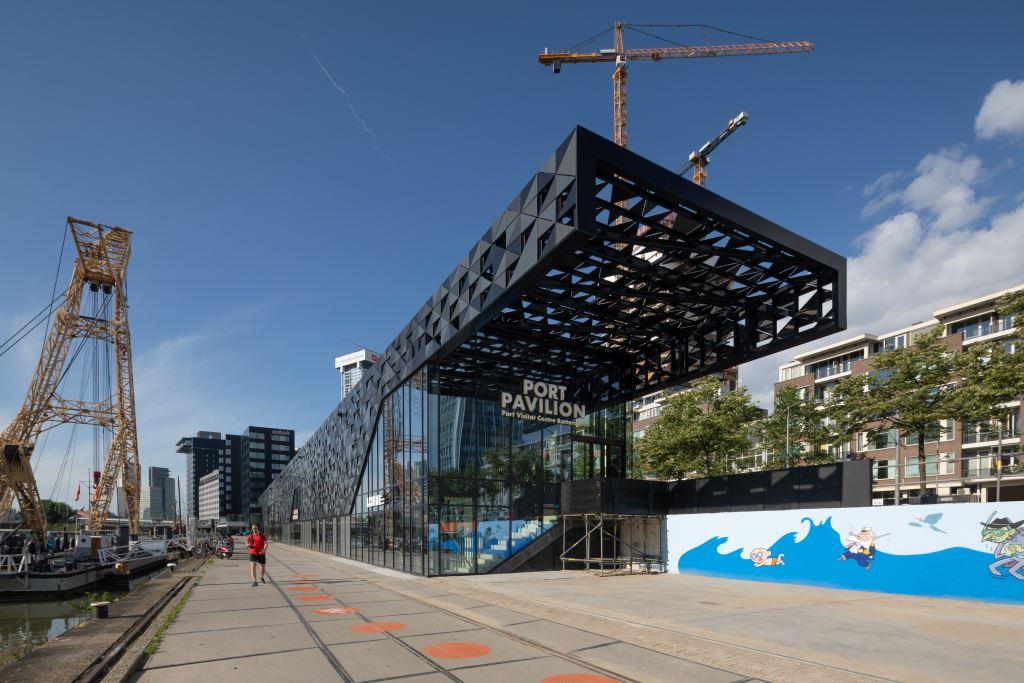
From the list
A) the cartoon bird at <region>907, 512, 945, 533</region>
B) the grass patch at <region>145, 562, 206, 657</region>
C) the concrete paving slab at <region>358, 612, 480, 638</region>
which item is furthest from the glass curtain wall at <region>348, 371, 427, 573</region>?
the cartoon bird at <region>907, 512, 945, 533</region>

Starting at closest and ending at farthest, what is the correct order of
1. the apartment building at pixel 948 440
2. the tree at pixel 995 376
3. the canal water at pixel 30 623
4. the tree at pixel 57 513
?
the canal water at pixel 30 623 < the tree at pixel 995 376 < the apartment building at pixel 948 440 < the tree at pixel 57 513

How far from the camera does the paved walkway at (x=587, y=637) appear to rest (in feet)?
31.3

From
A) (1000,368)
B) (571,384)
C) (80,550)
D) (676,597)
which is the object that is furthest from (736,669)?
(80,550)

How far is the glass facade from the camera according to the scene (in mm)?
26422

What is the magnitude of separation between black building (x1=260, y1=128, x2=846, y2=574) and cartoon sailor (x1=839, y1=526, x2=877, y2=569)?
6583mm

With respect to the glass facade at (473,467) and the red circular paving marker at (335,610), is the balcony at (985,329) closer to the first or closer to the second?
the glass facade at (473,467)

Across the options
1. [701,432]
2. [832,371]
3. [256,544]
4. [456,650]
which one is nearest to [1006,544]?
[456,650]

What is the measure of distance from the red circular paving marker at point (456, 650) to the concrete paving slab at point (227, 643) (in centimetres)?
235

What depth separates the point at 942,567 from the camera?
17.4 metres

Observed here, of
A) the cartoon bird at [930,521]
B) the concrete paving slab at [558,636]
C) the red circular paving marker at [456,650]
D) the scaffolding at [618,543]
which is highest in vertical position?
the cartoon bird at [930,521]

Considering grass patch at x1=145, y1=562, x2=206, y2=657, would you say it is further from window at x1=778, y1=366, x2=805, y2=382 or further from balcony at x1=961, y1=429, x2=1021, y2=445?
window at x1=778, y1=366, x2=805, y2=382

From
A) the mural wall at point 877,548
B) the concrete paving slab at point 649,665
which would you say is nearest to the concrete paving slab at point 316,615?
the concrete paving slab at point 649,665

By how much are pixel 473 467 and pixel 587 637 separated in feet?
49.5

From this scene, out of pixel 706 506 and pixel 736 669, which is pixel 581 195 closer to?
pixel 736 669
